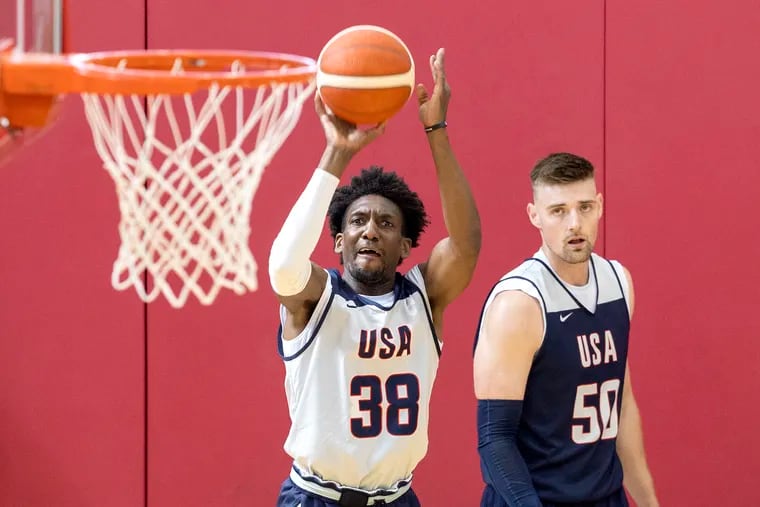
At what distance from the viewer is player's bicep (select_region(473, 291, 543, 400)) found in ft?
11.0

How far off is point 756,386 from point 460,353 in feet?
3.64

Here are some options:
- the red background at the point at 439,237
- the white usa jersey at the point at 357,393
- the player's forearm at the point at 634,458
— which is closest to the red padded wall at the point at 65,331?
the red background at the point at 439,237

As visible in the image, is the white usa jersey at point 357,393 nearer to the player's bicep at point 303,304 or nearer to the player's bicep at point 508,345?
the player's bicep at point 303,304

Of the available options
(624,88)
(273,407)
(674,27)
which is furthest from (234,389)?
(674,27)

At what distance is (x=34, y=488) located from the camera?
4.48m

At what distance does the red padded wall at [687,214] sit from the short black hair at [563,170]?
1054 millimetres

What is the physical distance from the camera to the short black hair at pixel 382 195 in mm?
3723

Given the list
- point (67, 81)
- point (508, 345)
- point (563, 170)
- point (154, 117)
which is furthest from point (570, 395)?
→ point (67, 81)

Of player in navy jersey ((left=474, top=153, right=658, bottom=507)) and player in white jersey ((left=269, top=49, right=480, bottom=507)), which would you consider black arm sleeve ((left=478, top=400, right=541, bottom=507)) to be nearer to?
player in navy jersey ((left=474, top=153, right=658, bottom=507))

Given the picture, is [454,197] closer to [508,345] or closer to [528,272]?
[528,272]

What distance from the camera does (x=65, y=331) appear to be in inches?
176

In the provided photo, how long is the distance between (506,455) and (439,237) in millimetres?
1332

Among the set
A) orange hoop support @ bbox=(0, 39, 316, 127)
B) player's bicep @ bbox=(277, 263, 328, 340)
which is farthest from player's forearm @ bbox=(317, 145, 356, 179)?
orange hoop support @ bbox=(0, 39, 316, 127)

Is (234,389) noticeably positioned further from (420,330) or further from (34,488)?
(420,330)
